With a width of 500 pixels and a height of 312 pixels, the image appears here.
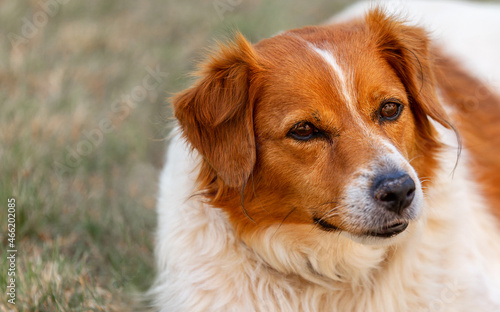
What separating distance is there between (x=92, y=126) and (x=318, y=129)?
356 cm

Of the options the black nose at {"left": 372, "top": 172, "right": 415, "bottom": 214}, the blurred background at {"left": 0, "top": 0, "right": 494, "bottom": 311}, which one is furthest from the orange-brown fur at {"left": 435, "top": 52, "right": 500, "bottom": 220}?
the blurred background at {"left": 0, "top": 0, "right": 494, "bottom": 311}

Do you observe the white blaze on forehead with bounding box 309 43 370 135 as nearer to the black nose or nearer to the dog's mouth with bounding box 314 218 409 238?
the black nose

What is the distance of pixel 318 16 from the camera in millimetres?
8680

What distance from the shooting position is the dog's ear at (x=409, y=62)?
3.02 meters

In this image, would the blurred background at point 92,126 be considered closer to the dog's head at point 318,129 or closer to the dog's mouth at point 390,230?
the dog's head at point 318,129

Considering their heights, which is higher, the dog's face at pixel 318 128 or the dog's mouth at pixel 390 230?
the dog's face at pixel 318 128

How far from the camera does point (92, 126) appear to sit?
576cm

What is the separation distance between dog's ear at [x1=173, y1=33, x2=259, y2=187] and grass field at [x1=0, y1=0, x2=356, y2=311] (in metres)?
0.34

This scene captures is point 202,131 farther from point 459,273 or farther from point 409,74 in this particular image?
point 459,273

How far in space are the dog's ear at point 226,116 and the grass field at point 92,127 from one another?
345 millimetres

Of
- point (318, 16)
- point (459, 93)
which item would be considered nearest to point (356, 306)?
point (459, 93)

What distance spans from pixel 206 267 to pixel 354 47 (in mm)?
1388

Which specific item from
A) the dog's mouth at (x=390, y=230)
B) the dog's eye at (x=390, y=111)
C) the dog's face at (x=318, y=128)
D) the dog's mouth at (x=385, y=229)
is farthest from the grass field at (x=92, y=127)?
the dog's mouth at (x=390, y=230)

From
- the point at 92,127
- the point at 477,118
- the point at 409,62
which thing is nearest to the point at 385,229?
the point at 409,62
